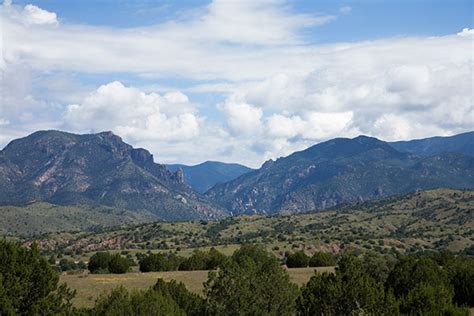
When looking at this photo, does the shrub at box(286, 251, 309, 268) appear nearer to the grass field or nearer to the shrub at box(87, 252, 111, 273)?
the grass field

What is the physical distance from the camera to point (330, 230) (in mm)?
194250

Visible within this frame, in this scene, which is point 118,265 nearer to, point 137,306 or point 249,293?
point 249,293

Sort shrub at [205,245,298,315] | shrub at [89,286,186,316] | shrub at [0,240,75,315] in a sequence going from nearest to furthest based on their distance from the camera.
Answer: shrub at [89,286,186,316] → shrub at [0,240,75,315] → shrub at [205,245,298,315]

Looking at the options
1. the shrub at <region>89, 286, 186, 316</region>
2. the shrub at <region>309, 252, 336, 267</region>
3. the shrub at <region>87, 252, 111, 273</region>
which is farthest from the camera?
the shrub at <region>309, 252, 336, 267</region>

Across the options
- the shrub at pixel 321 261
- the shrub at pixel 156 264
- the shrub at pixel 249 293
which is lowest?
the shrub at pixel 321 261

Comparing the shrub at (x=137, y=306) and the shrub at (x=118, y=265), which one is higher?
the shrub at (x=137, y=306)

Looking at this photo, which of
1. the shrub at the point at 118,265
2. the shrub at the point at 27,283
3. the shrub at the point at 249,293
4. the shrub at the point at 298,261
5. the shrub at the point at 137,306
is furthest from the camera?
the shrub at the point at 298,261

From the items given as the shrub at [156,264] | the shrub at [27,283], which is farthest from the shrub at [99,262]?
the shrub at [27,283]

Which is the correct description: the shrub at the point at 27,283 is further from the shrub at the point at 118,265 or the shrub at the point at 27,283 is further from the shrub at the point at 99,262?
the shrub at the point at 99,262

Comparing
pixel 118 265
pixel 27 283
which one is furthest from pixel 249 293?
pixel 118 265

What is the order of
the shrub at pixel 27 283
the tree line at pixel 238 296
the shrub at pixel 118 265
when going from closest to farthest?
the tree line at pixel 238 296, the shrub at pixel 27 283, the shrub at pixel 118 265

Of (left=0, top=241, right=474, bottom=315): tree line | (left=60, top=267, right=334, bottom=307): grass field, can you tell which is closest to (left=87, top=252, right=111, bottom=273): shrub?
(left=60, top=267, right=334, bottom=307): grass field

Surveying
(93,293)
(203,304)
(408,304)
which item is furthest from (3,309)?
(408,304)

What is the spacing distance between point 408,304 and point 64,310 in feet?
81.7
